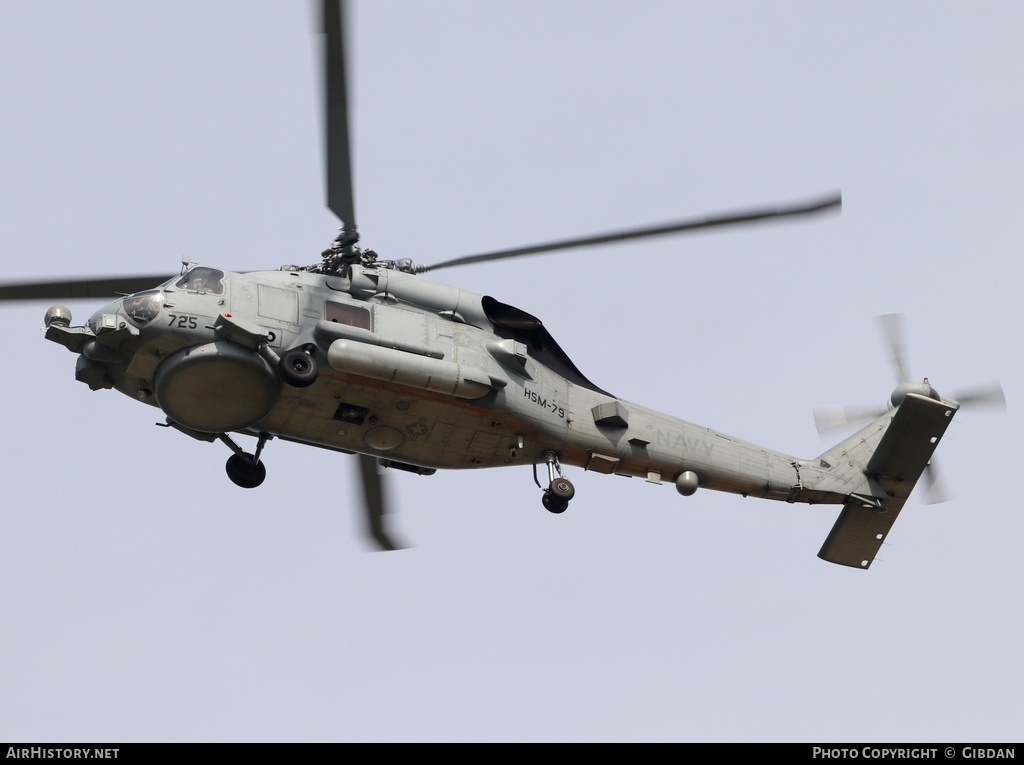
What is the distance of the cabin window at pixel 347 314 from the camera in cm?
2189

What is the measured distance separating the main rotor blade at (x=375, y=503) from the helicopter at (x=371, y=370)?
4 centimetres

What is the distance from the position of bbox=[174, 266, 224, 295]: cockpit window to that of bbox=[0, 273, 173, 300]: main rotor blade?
16.0 inches

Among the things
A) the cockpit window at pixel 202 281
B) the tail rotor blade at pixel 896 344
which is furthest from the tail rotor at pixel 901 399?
the cockpit window at pixel 202 281

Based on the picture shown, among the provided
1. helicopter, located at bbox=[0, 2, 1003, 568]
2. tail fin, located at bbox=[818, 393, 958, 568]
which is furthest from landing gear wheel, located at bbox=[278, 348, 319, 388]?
tail fin, located at bbox=[818, 393, 958, 568]

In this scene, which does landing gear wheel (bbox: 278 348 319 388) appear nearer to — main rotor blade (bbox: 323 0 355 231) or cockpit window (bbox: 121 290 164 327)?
cockpit window (bbox: 121 290 164 327)

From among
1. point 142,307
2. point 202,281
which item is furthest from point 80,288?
point 202,281

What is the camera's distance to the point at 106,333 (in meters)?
20.9

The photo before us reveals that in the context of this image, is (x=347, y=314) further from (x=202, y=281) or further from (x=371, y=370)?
(x=202, y=281)

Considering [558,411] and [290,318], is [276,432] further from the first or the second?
[558,411]
